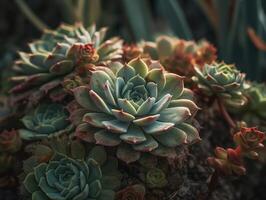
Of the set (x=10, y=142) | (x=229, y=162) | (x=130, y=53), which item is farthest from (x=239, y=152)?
(x=10, y=142)

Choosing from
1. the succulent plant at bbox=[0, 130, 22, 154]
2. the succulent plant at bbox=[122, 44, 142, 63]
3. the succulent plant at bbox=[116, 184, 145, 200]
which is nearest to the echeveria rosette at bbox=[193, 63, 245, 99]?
the succulent plant at bbox=[122, 44, 142, 63]

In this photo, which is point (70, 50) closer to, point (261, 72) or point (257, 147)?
point (257, 147)

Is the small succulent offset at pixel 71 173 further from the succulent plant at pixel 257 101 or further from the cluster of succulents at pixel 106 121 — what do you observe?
the succulent plant at pixel 257 101

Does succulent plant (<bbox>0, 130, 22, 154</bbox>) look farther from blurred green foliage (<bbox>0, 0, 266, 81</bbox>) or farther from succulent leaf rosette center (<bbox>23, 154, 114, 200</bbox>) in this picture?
blurred green foliage (<bbox>0, 0, 266, 81</bbox>)

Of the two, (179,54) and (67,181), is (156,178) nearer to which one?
(67,181)

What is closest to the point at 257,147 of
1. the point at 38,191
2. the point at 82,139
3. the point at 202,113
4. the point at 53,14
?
the point at 202,113

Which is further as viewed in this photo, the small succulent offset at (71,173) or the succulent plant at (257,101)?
the succulent plant at (257,101)

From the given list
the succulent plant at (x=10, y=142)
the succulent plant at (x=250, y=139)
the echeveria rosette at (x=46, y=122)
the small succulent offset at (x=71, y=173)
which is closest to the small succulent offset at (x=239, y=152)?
the succulent plant at (x=250, y=139)

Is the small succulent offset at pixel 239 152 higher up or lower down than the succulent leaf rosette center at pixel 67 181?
lower down
